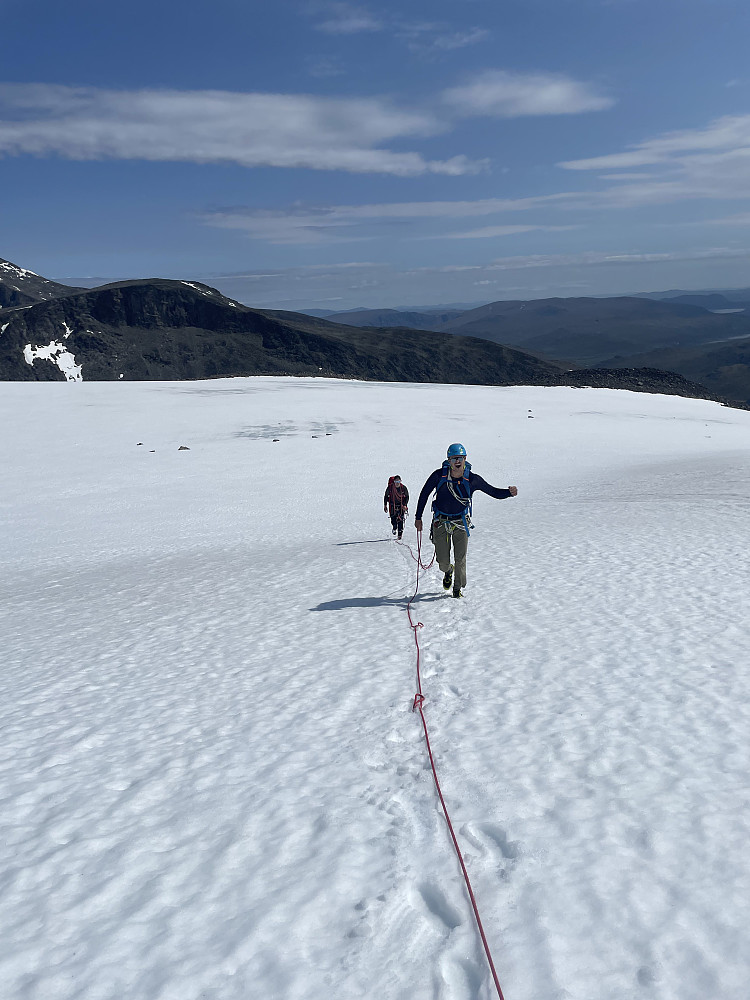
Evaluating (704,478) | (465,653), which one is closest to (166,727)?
(465,653)

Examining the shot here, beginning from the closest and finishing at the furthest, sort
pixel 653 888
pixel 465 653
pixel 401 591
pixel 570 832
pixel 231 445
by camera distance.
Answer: pixel 653 888, pixel 570 832, pixel 465 653, pixel 401 591, pixel 231 445

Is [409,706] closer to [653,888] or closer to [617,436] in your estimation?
[653,888]

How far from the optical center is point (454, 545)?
10.8m

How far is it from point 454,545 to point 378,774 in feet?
18.5

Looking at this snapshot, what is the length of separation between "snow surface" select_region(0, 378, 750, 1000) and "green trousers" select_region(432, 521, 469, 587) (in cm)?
49

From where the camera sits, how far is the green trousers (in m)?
10.6

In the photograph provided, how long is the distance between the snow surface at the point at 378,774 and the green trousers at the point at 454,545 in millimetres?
494

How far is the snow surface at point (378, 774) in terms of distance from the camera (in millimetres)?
3684

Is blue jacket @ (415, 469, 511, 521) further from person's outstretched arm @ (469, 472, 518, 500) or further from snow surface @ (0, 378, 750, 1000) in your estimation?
snow surface @ (0, 378, 750, 1000)

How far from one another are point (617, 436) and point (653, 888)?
123 ft

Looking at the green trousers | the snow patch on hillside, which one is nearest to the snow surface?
the green trousers

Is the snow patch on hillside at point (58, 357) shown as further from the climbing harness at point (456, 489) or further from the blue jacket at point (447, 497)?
the climbing harness at point (456, 489)

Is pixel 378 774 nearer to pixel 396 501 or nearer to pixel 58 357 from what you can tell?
pixel 396 501

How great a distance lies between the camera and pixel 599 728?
19.5 ft
